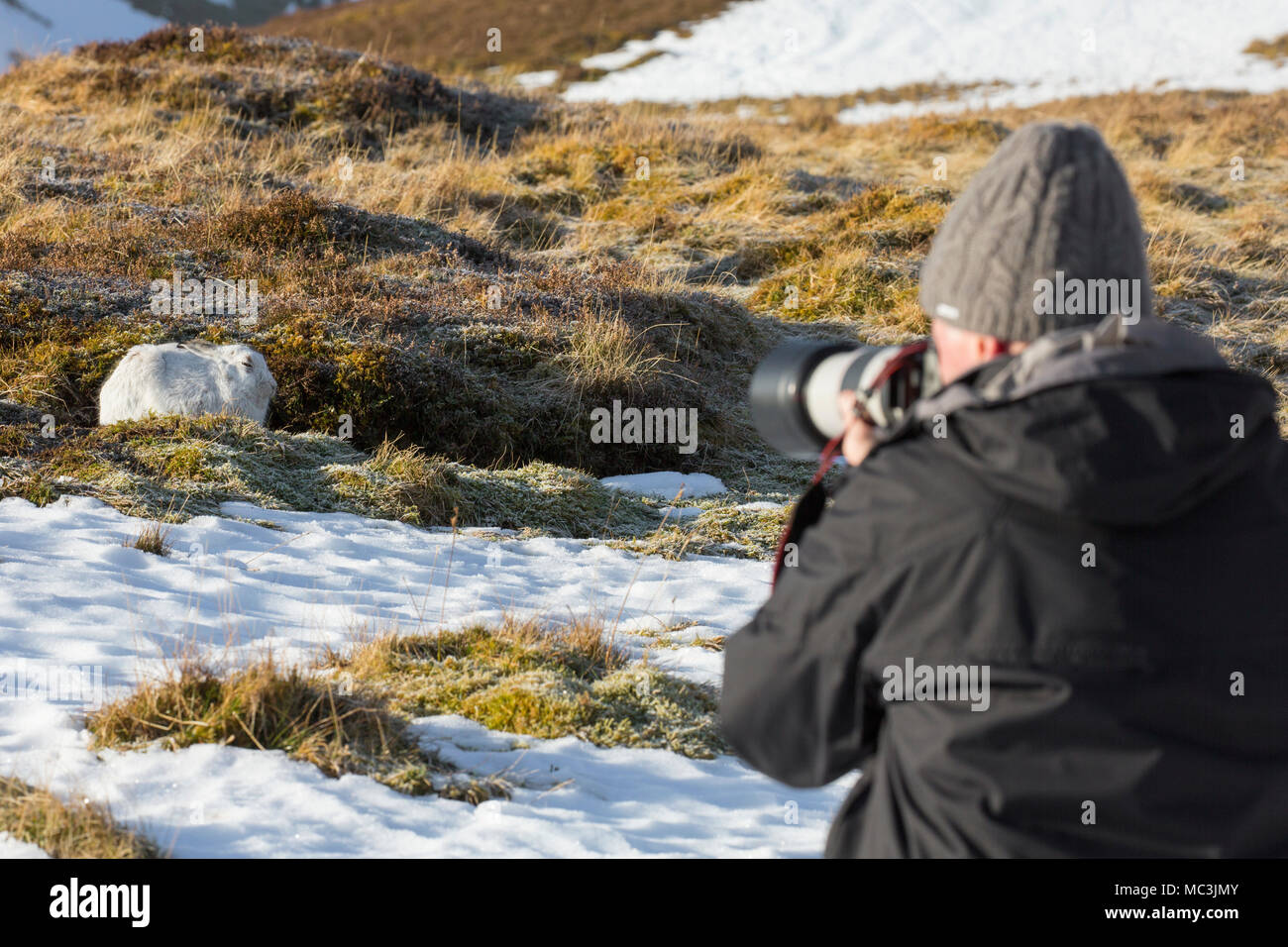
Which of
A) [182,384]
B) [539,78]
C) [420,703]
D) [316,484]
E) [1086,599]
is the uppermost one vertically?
[539,78]

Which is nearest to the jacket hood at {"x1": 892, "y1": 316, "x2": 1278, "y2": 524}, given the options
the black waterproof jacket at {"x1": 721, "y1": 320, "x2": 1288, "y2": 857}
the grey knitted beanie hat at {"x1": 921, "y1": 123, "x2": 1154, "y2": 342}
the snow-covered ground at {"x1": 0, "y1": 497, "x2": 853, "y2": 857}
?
the black waterproof jacket at {"x1": 721, "y1": 320, "x2": 1288, "y2": 857}

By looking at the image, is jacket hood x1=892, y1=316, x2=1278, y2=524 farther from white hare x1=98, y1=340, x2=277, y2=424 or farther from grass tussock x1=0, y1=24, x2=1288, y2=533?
white hare x1=98, y1=340, x2=277, y2=424

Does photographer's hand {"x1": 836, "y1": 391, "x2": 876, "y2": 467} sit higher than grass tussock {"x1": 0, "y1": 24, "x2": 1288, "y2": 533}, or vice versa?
grass tussock {"x1": 0, "y1": 24, "x2": 1288, "y2": 533}

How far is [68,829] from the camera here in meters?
2.46

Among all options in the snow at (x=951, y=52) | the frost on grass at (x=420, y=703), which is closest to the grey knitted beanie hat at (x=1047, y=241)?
→ the frost on grass at (x=420, y=703)

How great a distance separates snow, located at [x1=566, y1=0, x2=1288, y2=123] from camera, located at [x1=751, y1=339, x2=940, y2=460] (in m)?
25.3

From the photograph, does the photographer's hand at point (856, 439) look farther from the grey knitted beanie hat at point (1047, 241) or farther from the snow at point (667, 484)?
the snow at point (667, 484)

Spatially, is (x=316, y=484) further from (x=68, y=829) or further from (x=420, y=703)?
(x=68, y=829)

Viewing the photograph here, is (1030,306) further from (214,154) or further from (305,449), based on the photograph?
(214,154)

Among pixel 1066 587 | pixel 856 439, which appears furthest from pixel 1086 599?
pixel 856 439

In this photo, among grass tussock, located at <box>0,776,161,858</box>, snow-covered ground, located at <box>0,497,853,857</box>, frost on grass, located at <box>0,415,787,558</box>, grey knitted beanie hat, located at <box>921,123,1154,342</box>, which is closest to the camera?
grey knitted beanie hat, located at <box>921,123,1154,342</box>

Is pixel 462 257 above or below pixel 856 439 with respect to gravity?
above

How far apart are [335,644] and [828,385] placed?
2.65m

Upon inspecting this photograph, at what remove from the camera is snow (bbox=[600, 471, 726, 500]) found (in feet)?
22.4
